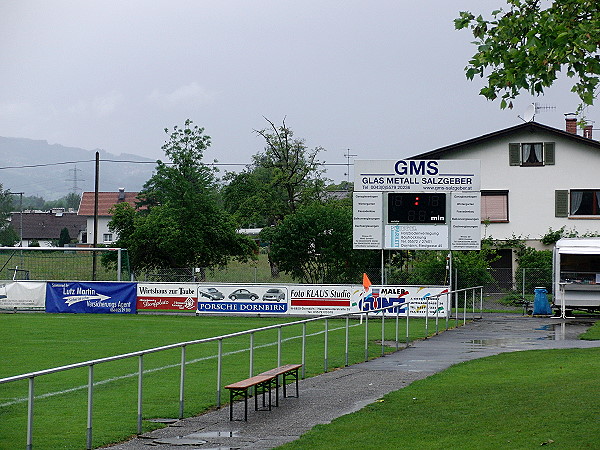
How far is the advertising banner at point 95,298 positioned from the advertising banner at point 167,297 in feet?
1.24

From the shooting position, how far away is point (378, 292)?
36312mm

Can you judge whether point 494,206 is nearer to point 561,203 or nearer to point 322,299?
point 561,203

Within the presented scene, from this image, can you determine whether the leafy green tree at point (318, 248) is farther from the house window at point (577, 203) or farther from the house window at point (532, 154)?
the house window at point (577, 203)

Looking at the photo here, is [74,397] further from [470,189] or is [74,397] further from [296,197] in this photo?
[296,197]

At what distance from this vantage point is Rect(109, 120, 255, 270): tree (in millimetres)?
50531

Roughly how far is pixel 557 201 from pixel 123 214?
75.1ft

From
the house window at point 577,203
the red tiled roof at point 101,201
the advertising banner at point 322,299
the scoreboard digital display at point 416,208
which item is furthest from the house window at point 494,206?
the red tiled roof at point 101,201

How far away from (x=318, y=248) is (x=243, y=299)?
298 inches

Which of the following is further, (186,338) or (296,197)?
(296,197)

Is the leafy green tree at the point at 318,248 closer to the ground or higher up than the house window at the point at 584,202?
closer to the ground

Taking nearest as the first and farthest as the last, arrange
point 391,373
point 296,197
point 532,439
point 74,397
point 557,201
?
point 532,439 → point 74,397 → point 391,373 → point 557,201 → point 296,197

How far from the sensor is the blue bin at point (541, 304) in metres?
38.3

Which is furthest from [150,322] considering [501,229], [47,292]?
[501,229]

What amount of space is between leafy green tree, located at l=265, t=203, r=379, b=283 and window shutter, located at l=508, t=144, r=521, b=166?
1017 cm
